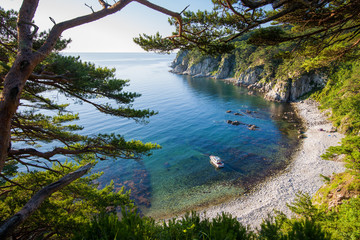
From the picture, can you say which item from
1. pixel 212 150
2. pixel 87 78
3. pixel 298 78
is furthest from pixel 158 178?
pixel 298 78

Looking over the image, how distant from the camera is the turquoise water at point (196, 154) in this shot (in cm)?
1748

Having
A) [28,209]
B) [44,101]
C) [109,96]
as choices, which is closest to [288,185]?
[109,96]

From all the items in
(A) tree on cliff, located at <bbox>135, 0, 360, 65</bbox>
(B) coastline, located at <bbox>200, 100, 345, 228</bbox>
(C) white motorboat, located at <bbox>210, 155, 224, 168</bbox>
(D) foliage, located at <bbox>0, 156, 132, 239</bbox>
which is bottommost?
(B) coastline, located at <bbox>200, 100, 345, 228</bbox>

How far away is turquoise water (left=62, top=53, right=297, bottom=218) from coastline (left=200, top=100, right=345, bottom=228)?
44.5 inches

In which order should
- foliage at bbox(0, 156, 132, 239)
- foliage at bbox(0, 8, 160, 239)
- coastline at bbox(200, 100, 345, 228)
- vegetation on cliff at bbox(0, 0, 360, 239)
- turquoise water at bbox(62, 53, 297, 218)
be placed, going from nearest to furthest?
vegetation on cliff at bbox(0, 0, 360, 239), foliage at bbox(0, 8, 160, 239), foliage at bbox(0, 156, 132, 239), coastline at bbox(200, 100, 345, 228), turquoise water at bbox(62, 53, 297, 218)

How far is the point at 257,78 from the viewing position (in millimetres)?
64562

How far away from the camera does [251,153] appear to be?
23.5m

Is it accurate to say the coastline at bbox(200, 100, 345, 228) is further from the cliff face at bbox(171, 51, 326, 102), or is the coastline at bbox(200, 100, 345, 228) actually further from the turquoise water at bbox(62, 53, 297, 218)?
the cliff face at bbox(171, 51, 326, 102)

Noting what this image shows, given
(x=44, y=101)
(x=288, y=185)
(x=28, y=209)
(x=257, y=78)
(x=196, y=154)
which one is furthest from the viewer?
(x=257, y=78)

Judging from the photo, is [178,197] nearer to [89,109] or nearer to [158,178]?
[158,178]

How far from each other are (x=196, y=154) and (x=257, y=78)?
52794 millimetres

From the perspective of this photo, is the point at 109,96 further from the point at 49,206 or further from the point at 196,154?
the point at 196,154

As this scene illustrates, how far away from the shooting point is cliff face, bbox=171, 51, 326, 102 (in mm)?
43156

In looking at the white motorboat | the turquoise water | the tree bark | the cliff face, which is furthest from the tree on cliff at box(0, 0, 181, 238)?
the cliff face
